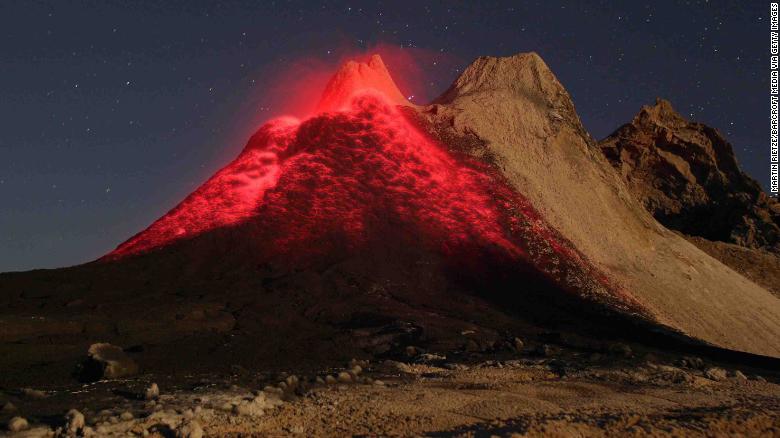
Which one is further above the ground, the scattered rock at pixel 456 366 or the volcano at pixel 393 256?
the volcano at pixel 393 256

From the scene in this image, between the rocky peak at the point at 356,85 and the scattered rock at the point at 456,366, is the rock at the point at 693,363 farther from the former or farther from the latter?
the rocky peak at the point at 356,85

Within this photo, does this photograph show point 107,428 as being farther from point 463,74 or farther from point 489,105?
point 463,74

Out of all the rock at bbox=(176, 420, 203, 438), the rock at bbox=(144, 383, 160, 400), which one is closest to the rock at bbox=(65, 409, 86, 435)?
the rock at bbox=(176, 420, 203, 438)

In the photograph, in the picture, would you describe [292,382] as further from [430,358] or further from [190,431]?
[430,358]

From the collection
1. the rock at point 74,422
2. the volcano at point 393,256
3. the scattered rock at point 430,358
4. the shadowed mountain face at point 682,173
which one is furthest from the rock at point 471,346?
the shadowed mountain face at point 682,173

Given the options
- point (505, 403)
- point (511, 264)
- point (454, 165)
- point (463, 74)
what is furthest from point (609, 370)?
point (463, 74)

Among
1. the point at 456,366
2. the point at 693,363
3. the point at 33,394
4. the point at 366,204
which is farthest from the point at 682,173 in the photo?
the point at 33,394

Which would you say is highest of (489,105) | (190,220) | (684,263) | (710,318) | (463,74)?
(463,74)
